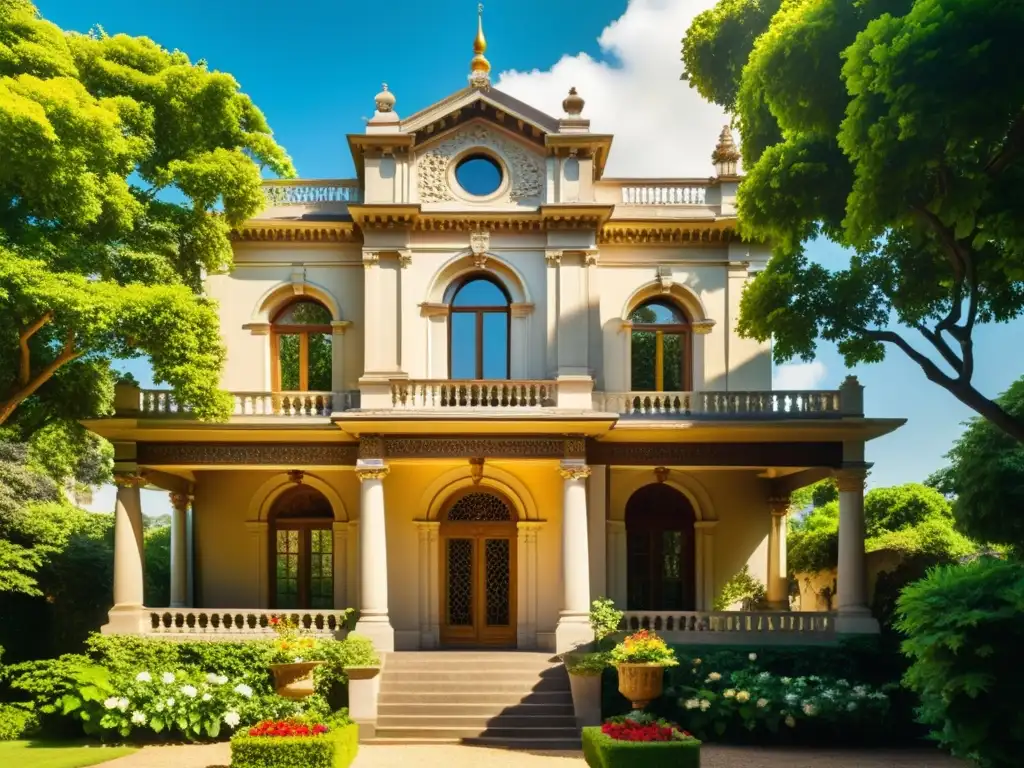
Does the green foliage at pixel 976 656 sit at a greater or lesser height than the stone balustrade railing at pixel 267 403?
lesser

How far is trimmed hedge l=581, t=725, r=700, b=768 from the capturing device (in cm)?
1239

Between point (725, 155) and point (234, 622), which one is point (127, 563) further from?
point (725, 155)

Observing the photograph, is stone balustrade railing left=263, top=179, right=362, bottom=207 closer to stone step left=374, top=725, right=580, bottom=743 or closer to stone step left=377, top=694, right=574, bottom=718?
stone step left=377, top=694, right=574, bottom=718

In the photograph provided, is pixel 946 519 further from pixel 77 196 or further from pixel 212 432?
pixel 77 196

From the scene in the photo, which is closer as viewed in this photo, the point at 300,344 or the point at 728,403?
the point at 728,403

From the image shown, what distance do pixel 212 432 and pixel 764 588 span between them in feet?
40.7

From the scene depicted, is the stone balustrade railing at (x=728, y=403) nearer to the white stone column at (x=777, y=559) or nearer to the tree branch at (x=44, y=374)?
the white stone column at (x=777, y=559)

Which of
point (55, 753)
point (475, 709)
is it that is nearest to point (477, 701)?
point (475, 709)

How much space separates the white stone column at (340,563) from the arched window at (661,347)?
7.26 metres

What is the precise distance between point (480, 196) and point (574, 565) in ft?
26.8

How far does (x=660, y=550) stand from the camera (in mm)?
21672

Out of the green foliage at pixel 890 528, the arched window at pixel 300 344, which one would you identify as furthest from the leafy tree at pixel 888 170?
the green foliage at pixel 890 528

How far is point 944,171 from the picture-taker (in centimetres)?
1114

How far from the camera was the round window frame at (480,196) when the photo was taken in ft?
67.5
